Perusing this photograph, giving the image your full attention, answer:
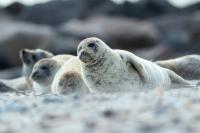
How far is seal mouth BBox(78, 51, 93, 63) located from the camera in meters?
8.26

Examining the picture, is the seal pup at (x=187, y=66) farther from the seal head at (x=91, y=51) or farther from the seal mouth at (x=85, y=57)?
the seal mouth at (x=85, y=57)

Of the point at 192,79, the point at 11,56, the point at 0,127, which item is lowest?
the point at 11,56

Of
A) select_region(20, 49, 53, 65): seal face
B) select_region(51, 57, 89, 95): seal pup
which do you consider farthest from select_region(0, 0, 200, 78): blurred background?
select_region(51, 57, 89, 95): seal pup

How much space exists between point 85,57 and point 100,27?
26106 mm

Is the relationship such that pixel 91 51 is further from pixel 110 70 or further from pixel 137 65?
pixel 137 65

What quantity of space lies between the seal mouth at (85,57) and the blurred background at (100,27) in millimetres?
14494

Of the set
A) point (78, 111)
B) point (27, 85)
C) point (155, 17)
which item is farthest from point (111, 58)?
point (155, 17)

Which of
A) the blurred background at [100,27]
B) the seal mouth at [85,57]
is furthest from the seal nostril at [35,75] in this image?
the blurred background at [100,27]

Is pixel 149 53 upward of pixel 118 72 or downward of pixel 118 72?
downward

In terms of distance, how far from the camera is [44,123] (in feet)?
16.8

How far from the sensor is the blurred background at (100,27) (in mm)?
29688

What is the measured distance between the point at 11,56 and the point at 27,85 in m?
17.5

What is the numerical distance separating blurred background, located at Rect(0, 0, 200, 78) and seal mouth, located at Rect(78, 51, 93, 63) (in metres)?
14.5

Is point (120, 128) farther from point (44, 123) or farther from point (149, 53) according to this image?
point (149, 53)
